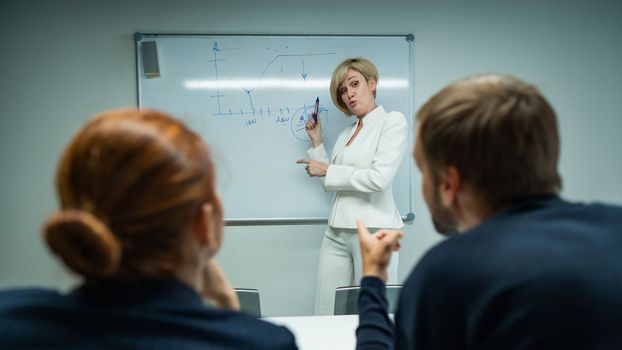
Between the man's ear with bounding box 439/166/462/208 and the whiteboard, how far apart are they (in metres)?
2.08

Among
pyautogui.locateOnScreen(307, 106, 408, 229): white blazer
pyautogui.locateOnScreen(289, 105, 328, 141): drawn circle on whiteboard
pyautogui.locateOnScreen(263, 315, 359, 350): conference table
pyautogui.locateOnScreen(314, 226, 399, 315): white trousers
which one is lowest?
pyautogui.locateOnScreen(314, 226, 399, 315): white trousers

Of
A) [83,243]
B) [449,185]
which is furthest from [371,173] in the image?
[83,243]

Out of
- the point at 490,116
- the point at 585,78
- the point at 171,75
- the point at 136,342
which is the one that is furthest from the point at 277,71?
the point at 136,342

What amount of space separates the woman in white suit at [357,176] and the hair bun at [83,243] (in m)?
1.83

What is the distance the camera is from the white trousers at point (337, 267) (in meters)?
2.42

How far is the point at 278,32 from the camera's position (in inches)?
111

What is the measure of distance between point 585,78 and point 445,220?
110 inches

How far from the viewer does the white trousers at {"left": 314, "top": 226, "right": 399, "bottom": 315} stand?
7.95ft

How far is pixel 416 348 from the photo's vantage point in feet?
2.30

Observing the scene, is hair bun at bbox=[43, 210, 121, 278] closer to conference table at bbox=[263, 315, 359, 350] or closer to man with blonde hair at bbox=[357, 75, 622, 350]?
man with blonde hair at bbox=[357, 75, 622, 350]

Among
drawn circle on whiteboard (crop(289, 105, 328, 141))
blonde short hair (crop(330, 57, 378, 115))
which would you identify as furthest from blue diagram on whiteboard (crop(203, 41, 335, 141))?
blonde short hair (crop(330, 57, 378, 115))

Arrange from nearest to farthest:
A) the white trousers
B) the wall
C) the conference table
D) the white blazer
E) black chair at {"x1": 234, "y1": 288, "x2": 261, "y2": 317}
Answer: the conference table → black chair at {"x1": 234, "y1": 288, "x2": 261, "y2": 317} → the white blazer → the white trousers → the wall

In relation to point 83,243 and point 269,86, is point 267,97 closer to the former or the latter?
point 269,86

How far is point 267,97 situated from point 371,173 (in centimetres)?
92
